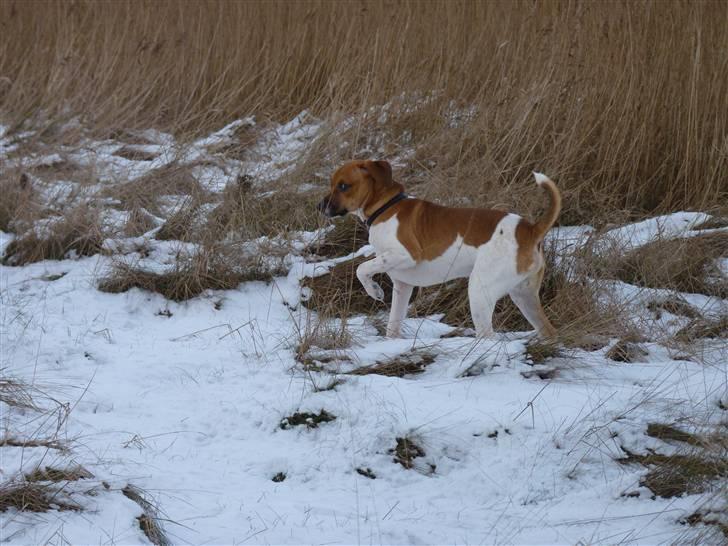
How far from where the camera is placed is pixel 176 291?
5781mm

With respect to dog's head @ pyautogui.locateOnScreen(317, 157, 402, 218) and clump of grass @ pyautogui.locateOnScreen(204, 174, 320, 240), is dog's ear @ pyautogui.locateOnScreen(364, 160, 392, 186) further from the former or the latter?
clump of grass @ pyautogui.locateOnScreen(204, 174, 320, 240)

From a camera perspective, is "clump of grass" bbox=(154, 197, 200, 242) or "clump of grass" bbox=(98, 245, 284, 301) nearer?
"clump of grass" bbox=(98, 245, 284, 301)

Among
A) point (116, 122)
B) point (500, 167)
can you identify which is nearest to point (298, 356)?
point (500, 167)

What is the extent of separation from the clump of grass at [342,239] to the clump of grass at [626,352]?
2.13 metres

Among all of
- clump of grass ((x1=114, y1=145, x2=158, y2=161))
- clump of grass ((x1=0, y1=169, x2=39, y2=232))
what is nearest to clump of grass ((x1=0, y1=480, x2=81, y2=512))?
clump of grass ((x1=0, y1=169, x2=39, y2=232))

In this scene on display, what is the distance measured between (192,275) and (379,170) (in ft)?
4.57

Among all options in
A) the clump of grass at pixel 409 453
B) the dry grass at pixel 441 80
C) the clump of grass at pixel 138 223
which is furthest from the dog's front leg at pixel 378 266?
the clump of grass at pixel 138 223

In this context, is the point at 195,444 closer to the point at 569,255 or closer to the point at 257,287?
the point at 257,287

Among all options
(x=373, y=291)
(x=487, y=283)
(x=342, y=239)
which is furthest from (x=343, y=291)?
(x=487, y=283)

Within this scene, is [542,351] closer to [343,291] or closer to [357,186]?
[357,186]

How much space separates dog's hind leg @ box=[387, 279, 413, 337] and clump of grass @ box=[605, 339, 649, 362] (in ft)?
3.56

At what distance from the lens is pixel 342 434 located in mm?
3908

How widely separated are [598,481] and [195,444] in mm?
1556

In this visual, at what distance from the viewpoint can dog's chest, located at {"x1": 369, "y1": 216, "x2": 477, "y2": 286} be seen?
16.0 ft
